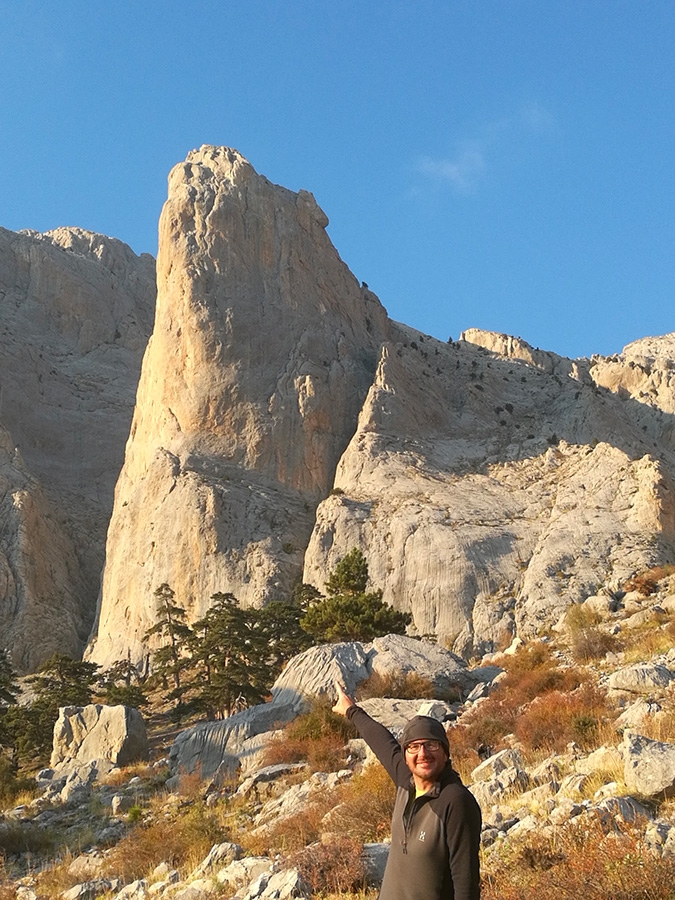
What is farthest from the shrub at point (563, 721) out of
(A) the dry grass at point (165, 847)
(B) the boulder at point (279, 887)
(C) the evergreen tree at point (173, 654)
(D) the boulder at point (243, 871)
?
(C) the evergreen tree at point (173, 654)

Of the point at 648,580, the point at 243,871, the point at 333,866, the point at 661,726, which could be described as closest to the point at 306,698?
the point at 243,871

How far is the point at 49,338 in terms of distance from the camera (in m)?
77.9

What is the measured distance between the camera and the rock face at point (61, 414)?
5038 cm

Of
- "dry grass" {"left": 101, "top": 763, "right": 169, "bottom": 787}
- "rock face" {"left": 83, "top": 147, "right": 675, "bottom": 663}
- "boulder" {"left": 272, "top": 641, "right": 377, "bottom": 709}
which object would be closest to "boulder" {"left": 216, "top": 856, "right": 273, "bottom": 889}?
"dry grass" {"left": 101, "top": 763, "right": 169, "bottom": 787}

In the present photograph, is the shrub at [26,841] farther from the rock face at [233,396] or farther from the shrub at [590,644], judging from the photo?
the rock face at [233,396]

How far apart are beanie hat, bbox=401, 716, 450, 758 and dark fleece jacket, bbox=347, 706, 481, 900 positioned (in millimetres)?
179

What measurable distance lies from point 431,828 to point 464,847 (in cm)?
21

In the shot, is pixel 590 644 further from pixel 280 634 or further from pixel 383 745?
pixel 383 745

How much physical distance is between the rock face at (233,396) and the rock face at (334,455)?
0.39ft

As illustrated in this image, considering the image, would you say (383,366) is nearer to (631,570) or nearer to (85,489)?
(631,570)

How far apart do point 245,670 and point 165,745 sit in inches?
144

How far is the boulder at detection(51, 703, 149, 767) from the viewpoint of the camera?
21438mm

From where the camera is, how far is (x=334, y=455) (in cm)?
4781

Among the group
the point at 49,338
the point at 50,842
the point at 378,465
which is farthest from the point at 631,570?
the point at 49,338
